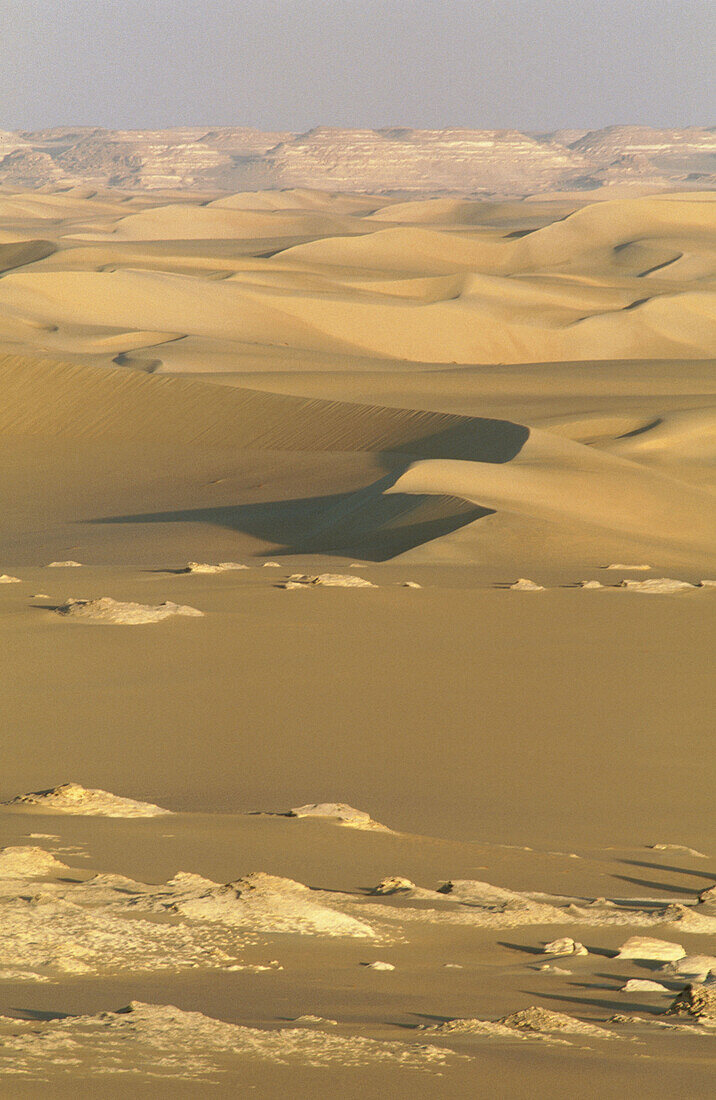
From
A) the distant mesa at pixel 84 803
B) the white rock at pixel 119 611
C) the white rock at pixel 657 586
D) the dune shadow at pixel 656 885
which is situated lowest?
the white rock at pixel 657 586

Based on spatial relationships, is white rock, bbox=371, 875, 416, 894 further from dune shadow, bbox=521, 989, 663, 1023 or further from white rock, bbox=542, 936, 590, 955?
dune shadow, bbox=521, 989, 663, 1023

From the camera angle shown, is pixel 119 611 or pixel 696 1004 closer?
pixel 696 1004

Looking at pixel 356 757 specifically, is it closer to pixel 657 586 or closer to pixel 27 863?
pixel 27 863

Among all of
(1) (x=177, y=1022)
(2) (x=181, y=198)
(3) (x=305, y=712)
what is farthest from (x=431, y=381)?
(2) (x=181, y=198)

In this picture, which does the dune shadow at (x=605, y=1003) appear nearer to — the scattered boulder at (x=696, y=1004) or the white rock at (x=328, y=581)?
the scattered boulder at (x=696, y=1004)

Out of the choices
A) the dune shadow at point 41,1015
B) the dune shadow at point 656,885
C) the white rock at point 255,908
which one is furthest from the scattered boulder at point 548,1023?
the dune shadow at point 656,885

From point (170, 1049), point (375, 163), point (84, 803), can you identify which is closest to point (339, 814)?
point (84, 803)
